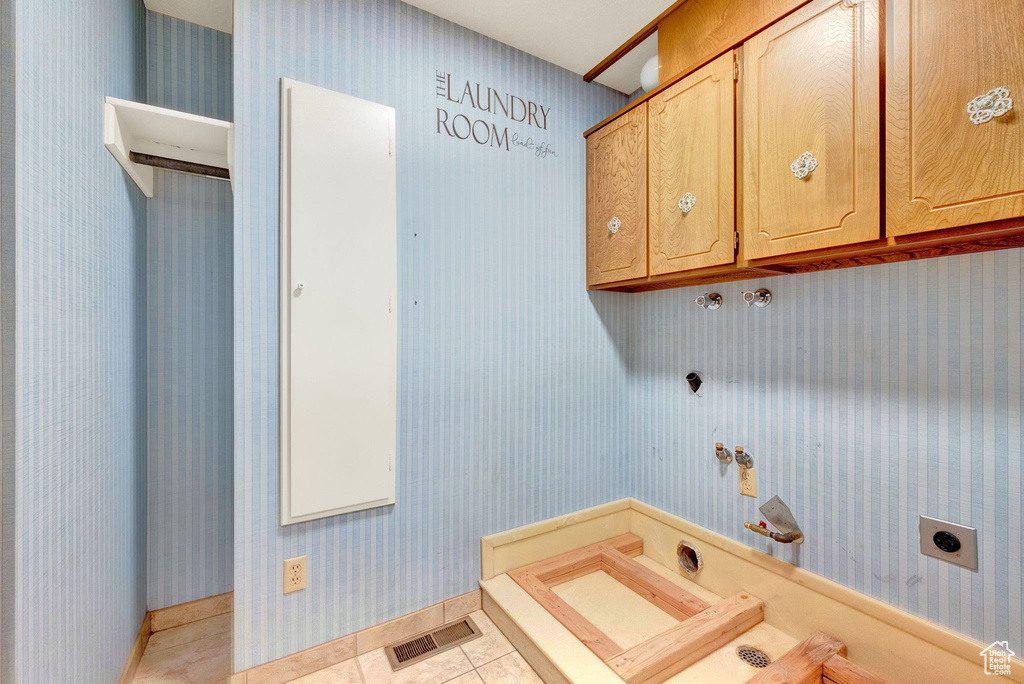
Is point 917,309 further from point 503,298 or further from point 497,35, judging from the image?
point 497,35

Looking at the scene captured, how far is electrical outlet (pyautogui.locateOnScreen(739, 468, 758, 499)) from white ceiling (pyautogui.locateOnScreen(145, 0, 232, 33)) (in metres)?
2.49

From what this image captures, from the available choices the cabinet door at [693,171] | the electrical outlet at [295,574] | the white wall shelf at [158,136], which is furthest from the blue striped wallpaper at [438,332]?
the cabinet door at [693,171]

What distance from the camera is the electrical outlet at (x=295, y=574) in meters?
1.35

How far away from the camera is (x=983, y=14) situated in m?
0.89

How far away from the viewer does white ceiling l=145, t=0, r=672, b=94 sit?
154 cm

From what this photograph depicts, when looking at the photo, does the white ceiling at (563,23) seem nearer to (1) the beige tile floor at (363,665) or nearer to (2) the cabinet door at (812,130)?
(2) the cabinet door at (812,130)

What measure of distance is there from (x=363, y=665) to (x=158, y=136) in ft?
6.07

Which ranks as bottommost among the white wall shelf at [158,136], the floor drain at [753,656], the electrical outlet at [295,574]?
the floor drain at [753,656]

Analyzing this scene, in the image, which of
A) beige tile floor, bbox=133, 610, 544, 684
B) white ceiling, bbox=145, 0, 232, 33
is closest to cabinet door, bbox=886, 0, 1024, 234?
beige tile floor, bbox=133, 610, 544, 684

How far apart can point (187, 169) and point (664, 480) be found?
7.34ft

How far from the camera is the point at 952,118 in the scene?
3.06 ft

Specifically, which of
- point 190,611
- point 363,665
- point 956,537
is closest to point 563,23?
point 956,537

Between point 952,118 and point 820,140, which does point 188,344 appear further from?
point 952,118

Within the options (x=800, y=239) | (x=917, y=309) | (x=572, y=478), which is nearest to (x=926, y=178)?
(x=800, y=239)
